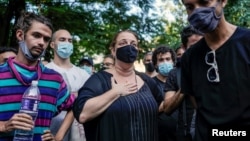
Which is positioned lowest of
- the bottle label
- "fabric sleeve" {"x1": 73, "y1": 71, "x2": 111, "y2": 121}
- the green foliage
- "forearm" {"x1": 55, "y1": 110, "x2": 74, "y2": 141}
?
"forearm" {"x1": 55, "y1": 110, "x2": 74, "y2": 141}

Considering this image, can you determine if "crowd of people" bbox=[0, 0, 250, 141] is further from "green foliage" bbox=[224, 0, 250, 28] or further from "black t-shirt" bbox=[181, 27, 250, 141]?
"green foliage" bbox=[224, 0, 250, 28]

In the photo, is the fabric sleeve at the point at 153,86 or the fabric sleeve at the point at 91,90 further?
the fabric sleeve at the point at 153,86

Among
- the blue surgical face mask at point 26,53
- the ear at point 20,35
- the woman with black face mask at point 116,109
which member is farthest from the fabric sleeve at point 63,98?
the ear at point 20,35

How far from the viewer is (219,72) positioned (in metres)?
2.49

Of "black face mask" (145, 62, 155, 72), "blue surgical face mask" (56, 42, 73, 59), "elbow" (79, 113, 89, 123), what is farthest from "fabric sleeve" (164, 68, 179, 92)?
"black face mask" (145, 62, 155, 72)

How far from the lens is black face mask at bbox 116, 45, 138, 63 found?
386 centimetres

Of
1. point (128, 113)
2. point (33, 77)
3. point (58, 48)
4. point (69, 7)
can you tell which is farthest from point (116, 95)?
point (69, 7)

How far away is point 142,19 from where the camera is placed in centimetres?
1148

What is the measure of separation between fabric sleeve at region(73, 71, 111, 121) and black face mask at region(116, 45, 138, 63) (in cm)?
28

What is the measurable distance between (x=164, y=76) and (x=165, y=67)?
4.9 inches

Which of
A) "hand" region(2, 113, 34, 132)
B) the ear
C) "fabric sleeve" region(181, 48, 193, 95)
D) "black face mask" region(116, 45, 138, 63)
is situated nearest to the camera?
"hand" region(2, 113, 34, 132)

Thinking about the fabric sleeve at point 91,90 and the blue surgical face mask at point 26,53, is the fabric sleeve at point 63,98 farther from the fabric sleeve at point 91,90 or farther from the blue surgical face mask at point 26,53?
the blue surgical face mask at point 26,53

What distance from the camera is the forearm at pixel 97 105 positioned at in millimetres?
3445

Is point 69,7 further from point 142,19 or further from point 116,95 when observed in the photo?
point 116,95
